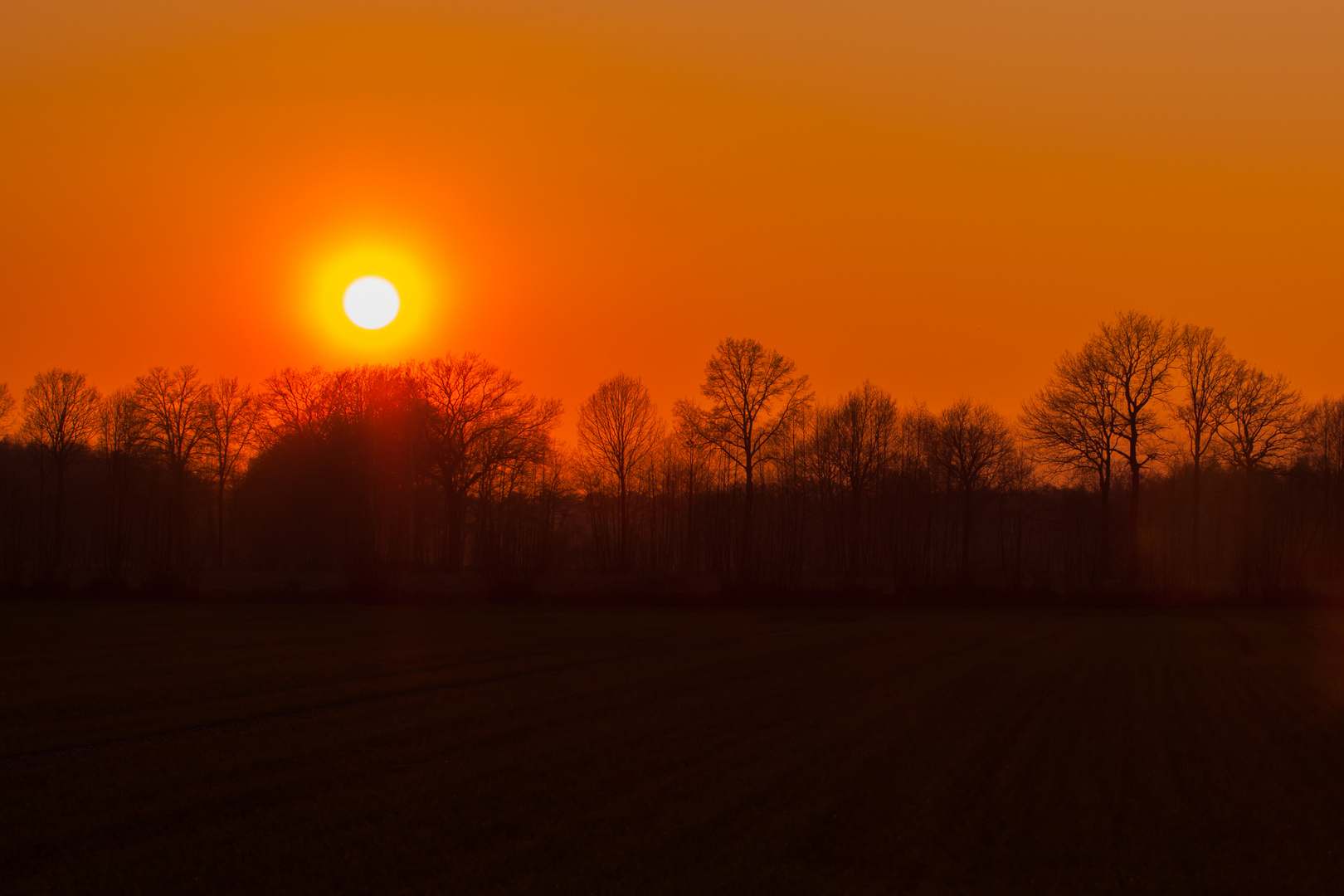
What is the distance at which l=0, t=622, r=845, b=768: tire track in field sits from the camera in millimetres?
11398

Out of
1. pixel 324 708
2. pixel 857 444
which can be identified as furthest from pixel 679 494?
pixel 324 708

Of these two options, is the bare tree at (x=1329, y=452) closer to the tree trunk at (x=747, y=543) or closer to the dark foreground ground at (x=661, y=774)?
the tree trunk at (x=747, y=543)

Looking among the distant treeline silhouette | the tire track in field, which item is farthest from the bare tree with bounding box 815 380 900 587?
the tire track in field

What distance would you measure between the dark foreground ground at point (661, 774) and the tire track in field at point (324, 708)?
0.08 meters

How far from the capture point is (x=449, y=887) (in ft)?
23.1

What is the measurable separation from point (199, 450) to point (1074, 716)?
70.2 m

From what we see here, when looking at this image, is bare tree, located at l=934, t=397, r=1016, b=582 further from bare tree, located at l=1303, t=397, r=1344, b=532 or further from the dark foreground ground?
the dark foreground ground

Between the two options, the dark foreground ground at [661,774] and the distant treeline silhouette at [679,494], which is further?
the distant treeline silhouette at [679,494]

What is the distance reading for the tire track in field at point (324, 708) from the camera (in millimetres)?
11398

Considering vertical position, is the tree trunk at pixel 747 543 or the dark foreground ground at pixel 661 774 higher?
the tree trunk at pixel 747 543

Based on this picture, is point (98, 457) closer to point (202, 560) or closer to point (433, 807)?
point (202, 560)

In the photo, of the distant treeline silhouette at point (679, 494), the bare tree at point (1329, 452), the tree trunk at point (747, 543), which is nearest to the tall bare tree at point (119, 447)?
the distant treeline silhouette at point (679, 494)

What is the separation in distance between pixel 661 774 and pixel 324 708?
6.64 metres

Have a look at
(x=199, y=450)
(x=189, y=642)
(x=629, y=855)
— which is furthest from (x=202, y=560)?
(x=629, y=855)
